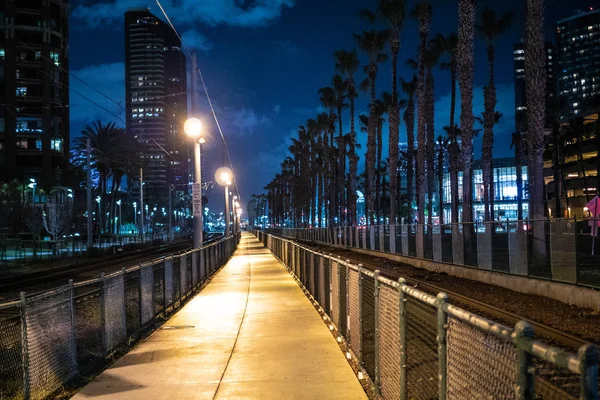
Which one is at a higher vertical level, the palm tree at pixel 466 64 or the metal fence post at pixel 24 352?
the palm tree at pixel 466 64

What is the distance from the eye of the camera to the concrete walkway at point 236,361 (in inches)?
324

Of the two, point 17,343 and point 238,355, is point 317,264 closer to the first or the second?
point 238,355

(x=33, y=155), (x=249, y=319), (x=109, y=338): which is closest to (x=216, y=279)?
(x=249, y=319)

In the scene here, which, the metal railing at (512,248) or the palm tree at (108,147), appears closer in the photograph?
the metal railing at (512,248)

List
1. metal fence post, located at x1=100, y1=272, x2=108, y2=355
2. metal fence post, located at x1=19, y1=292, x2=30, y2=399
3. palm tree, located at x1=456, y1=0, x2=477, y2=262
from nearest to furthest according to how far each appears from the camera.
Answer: metal fence post, located at x1=19, y1=292, x2=30, y2=399, metal fence post, located at x1=100, y1=272, x2=108, y2=355, palm tree, located at x1=456, y1=0, x2=477, y2=262

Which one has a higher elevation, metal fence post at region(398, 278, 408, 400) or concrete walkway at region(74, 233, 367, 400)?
metal fence post at region(398, 278, 408, 400)

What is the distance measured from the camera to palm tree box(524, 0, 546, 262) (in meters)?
28.3

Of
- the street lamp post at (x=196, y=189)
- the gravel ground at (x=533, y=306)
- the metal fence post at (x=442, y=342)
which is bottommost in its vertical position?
the gravel ground at (x=533, y=306)

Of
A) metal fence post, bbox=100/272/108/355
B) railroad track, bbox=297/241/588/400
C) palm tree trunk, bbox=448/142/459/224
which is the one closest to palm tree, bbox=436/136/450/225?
palm tree trunk, bbox=448/142/459/224

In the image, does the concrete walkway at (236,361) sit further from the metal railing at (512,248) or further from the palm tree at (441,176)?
the palm tree at (441,176)

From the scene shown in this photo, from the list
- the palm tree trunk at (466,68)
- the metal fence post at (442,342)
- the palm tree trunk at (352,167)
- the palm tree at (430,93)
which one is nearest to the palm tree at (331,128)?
the palm tree trunk at (352,167)

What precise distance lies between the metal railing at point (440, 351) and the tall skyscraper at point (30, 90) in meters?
91.2

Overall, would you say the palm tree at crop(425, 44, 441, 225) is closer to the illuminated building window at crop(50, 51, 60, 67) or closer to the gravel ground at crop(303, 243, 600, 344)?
the gravel ground at crop(303, 243, 600, 344)

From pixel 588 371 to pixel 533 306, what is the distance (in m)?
15.4
